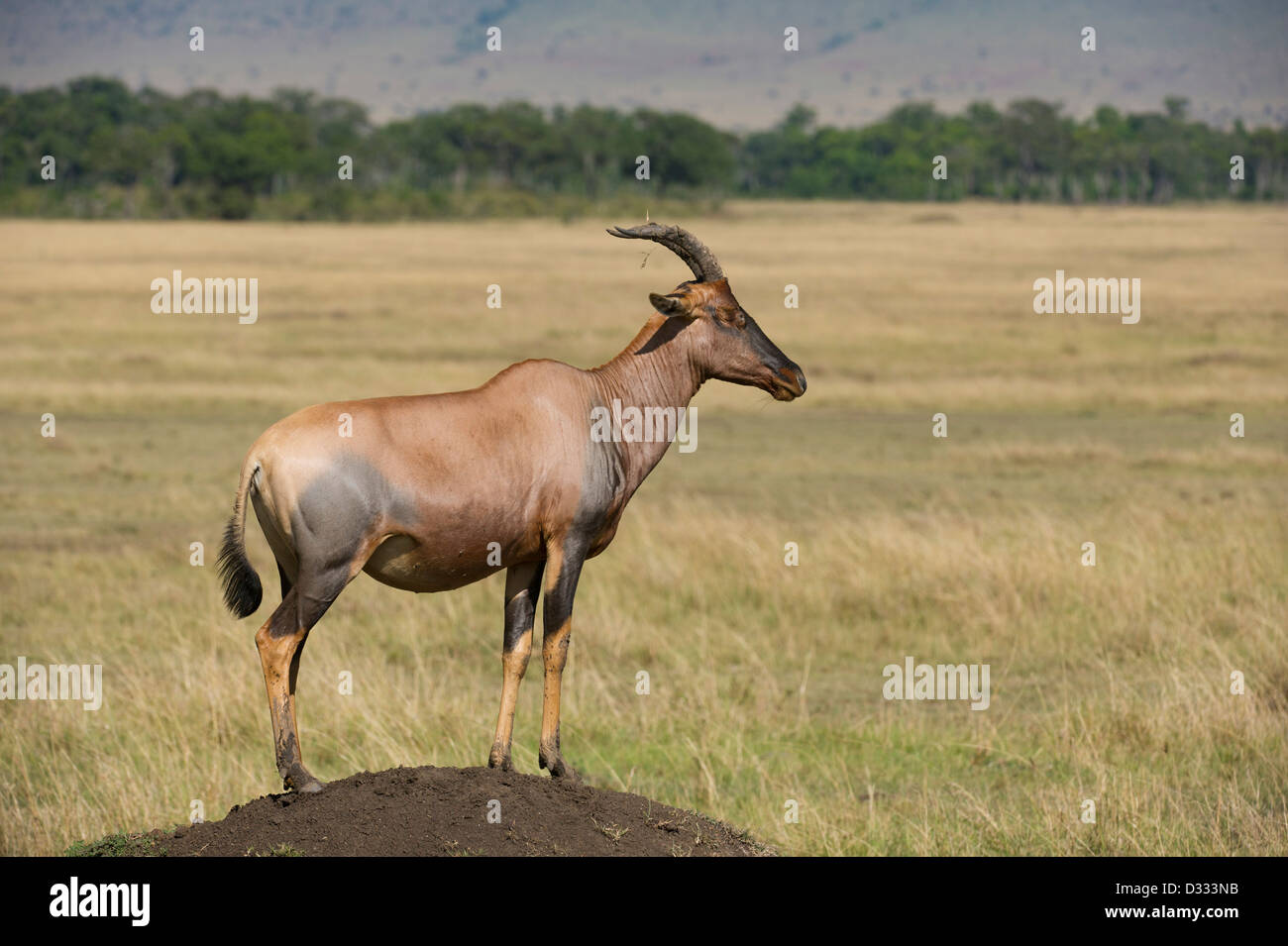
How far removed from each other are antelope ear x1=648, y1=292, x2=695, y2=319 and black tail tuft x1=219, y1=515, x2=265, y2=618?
5.80 feet

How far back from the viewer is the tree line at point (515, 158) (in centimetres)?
10312

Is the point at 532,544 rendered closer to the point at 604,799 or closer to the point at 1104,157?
the point at 604,799

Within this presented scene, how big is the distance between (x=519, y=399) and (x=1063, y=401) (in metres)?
28.0

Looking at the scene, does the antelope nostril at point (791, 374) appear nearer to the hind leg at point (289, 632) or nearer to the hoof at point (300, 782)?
the hind leg at point (289, 632)

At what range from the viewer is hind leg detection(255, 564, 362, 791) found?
6.12 m

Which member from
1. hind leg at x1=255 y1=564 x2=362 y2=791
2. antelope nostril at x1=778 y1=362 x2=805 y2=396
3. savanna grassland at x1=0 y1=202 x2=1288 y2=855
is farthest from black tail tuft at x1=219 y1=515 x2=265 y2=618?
savanna grassland at x1=0 y1=202 x2=1288 y2=855

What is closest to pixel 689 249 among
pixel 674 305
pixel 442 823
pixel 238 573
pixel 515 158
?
pixel 674 305

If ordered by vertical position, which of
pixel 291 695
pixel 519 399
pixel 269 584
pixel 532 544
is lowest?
pixel 269 584

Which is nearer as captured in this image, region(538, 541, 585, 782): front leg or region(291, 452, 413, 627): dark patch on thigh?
region(291, 452, 413, 627): dark patch on thigh

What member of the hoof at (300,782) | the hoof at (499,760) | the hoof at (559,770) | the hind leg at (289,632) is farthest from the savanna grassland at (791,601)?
the hind leg at (289,632)

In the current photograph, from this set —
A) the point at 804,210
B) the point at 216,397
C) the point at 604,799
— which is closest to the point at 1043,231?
the point at 804,210

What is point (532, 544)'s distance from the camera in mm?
6574

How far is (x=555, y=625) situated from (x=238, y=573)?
1.25m

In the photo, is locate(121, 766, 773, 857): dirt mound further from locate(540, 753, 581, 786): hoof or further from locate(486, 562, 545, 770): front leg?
locate(486, 562, 545, 770): front leg
